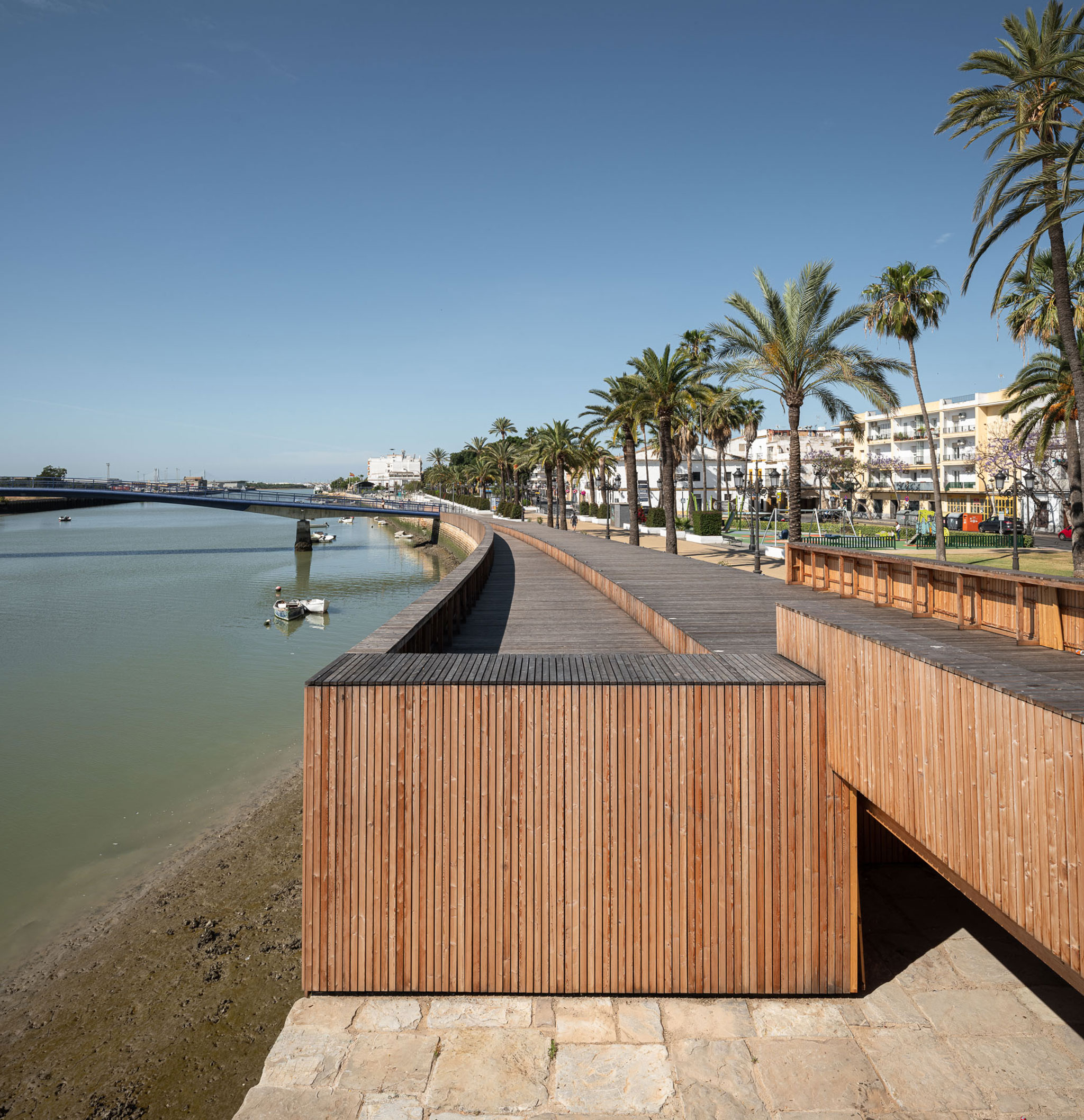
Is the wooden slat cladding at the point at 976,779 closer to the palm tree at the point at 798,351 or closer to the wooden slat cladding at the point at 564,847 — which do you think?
the wooden slat cladding at the point at 564,847

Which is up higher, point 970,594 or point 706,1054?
point 970,594

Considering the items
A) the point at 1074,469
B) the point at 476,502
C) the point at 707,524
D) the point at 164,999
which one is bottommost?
the point at 164,999

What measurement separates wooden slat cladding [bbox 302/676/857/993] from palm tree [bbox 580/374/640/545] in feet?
87.2

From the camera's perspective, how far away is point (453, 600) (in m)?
12.7

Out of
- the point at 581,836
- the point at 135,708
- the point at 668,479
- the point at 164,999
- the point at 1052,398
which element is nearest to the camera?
the point at 581,836

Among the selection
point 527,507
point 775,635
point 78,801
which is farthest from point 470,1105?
point 527,507

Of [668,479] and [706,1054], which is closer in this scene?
[706,1054]

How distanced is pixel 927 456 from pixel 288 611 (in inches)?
2461

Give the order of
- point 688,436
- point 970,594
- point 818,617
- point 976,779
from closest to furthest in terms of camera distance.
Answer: point 976,779 < point 818,617 < point 970,594 < point 688,436

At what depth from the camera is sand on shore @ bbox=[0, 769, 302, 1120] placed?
21.1 ft

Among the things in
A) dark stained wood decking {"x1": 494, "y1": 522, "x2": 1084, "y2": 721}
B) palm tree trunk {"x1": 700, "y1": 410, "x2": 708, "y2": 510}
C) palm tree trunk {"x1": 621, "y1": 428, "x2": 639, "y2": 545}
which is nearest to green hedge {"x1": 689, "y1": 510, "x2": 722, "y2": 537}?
palm tree trunk {"x1": 621, "y1": 428, "x2": 639, "y2": 545}

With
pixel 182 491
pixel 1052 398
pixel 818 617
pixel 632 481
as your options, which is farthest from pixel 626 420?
pixel 182 491

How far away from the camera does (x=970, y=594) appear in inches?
362

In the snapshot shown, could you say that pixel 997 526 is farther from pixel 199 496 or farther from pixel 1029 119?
pixel 199 496
